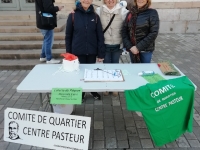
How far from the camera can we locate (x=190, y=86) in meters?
2.01

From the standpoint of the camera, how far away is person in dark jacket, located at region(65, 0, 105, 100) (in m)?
2.71

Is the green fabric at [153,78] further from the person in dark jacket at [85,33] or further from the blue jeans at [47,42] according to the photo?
the blue jeans at [47,42]

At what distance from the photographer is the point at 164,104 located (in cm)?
202

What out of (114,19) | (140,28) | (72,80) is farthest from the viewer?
(114,19)

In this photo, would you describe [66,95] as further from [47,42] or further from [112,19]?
[47,42]

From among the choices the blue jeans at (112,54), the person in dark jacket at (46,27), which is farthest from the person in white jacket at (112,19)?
the person in dark jacket at (46,27)

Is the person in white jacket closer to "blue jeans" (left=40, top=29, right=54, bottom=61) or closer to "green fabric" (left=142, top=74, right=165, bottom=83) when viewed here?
"green fabric" (left=142, top=74, right=165, bottom=83)

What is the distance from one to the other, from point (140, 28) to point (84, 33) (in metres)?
0.75

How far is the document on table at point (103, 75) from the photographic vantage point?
2.12m

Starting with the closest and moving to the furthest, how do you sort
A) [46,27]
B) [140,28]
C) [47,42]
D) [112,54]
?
1. [140,28]
2. [112,54]
3. [46,27]
4. [47,42]

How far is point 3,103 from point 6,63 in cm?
178

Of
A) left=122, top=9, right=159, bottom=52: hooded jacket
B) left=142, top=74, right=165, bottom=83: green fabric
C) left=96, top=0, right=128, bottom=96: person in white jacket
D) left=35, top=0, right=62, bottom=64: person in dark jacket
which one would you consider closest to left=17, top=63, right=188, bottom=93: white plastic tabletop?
left=142, top=74, right=165, bottom=83: green fabric

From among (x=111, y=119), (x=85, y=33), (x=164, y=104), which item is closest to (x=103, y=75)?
(x=164, y=104)

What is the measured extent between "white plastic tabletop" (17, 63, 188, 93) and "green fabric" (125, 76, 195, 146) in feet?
0.42
